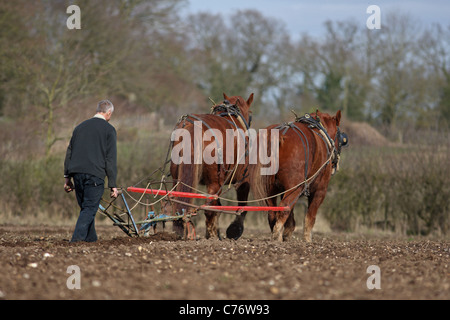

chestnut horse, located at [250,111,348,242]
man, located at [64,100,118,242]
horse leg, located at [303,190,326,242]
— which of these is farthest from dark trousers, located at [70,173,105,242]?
horse leg, located at [303,190,326,242]

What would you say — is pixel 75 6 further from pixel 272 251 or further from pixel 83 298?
pixel 83 298

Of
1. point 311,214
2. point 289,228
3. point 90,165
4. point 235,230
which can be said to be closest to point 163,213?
point 90,165

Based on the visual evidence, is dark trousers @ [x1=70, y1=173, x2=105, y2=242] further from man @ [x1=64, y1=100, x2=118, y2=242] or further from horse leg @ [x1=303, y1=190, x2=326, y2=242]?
horse leg @ [x1=303, y1=190, x2=326, y2=242]

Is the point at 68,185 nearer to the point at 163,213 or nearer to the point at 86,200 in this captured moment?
the point at 86,200

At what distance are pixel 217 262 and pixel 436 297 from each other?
2273 mm

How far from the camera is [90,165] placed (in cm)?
753

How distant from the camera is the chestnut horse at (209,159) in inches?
329

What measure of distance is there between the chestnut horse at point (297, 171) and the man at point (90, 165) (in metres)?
2.26

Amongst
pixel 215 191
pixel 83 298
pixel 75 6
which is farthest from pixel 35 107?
pixel 83 298

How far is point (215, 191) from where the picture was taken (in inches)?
348

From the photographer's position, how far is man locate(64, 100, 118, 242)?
754 cm

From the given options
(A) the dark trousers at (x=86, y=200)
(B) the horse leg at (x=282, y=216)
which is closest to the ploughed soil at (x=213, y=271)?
(A) the dark trousers at (x=86, y=200)

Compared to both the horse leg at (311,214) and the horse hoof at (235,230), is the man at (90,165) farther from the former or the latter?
the horse leg at (311,214)

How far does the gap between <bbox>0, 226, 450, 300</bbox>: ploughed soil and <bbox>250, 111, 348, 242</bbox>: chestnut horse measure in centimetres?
106
